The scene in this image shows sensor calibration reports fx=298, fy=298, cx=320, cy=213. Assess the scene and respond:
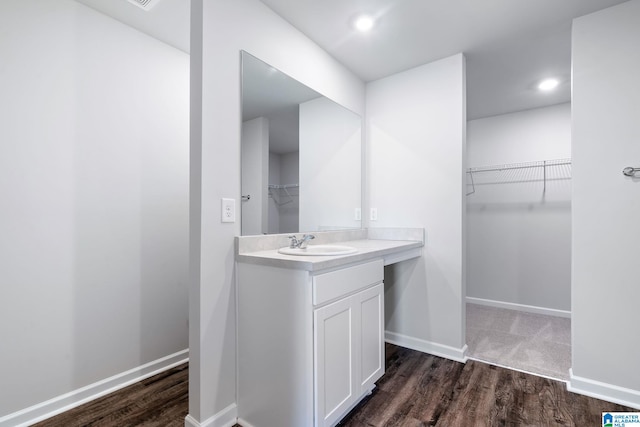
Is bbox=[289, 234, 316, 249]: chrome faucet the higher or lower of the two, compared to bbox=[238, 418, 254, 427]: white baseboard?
higher

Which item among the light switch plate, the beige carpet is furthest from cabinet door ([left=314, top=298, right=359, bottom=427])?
the beige carpet

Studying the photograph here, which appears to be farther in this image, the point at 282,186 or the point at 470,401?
the point at 282,186

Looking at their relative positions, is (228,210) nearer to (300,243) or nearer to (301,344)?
(300,243)

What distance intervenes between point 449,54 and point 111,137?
2.48m

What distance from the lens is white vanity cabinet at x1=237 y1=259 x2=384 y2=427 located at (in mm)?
1343

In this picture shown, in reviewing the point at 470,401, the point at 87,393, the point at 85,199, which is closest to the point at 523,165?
the point at 470,401

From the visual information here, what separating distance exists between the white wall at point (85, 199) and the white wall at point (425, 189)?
166 cm

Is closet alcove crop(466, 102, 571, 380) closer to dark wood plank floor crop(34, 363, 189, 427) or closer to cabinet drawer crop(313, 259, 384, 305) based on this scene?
cabinet drawer crop(313, 259, 384, 305)

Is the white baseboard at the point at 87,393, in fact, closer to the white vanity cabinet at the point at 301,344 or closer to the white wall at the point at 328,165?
the white vanity cabinet at the point at 301,344

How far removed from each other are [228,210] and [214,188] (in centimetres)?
14

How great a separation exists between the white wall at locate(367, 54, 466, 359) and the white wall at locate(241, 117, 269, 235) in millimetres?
1173

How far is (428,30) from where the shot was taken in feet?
6.62

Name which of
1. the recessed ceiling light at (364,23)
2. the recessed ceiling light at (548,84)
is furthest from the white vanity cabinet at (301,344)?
the recessed ceiling light at (548,84)

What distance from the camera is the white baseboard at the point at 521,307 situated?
3232 mm
